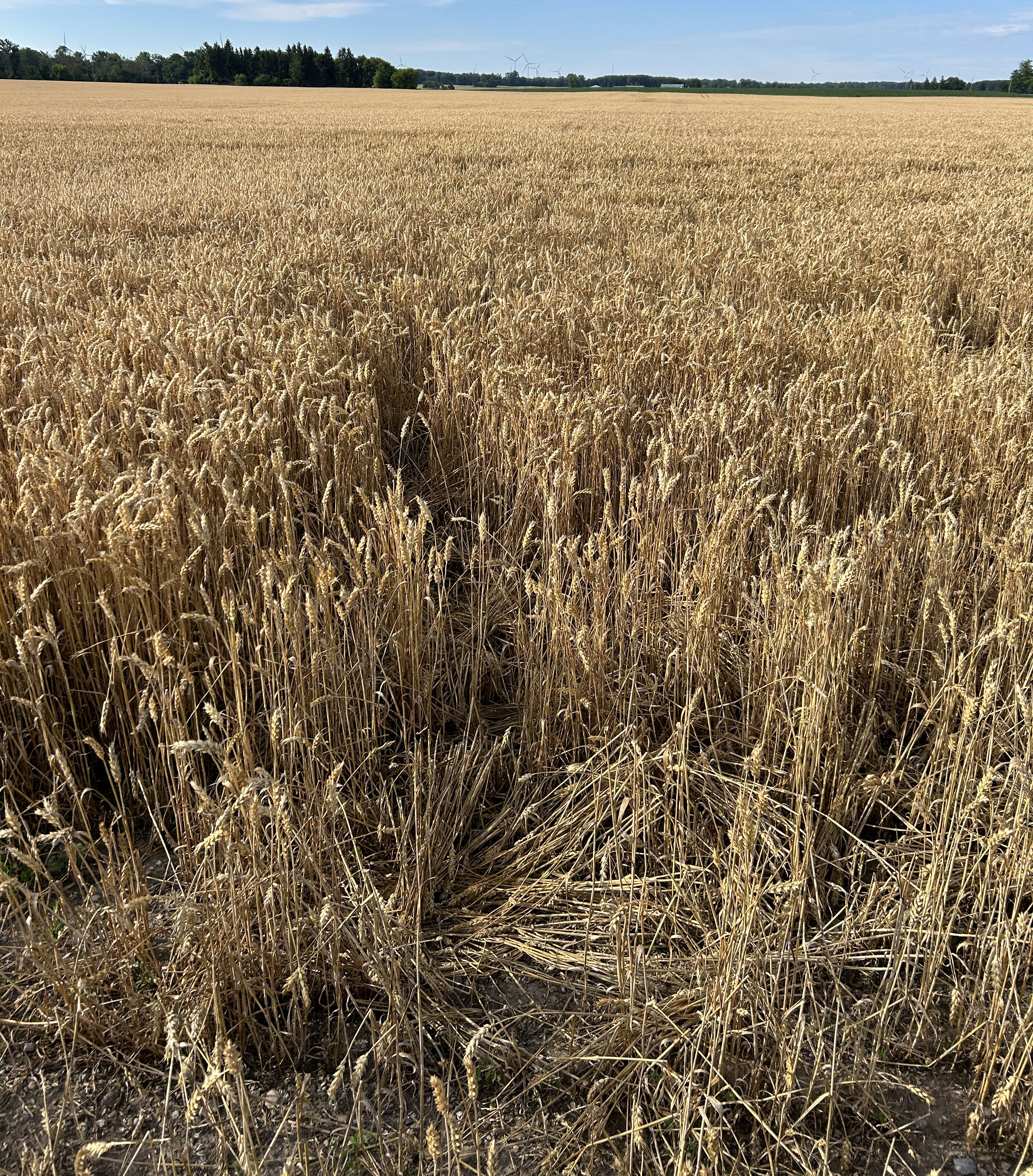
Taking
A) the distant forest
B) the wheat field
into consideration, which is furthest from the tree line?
the wheat field

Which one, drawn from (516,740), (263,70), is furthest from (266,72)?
(516,740)

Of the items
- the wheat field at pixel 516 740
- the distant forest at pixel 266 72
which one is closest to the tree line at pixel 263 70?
the distant forest at pixel 266 72

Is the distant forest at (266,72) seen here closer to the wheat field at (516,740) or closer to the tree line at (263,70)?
the tree line at (263,70)

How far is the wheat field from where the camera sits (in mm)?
1315

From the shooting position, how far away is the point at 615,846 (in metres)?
1.67

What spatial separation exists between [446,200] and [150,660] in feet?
25.1

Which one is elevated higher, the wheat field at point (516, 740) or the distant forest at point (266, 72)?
the distant forest at point (266, 72)

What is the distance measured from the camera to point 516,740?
7.11 ft

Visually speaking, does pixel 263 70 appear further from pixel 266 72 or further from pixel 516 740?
pixel 516 740

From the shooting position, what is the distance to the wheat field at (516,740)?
4.32ft

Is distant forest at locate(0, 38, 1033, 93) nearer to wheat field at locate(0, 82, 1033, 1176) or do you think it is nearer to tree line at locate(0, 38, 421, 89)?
tree line at locate(0, 38, 421, 89)

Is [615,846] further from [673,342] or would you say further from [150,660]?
[673,342]

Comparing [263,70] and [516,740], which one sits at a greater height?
[263,70]

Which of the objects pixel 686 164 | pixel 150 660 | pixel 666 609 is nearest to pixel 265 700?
pixel 150 660
